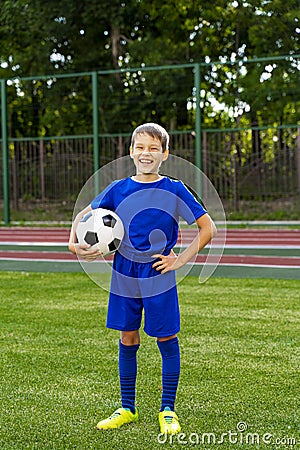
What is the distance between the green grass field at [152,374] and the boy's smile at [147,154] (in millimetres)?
1203

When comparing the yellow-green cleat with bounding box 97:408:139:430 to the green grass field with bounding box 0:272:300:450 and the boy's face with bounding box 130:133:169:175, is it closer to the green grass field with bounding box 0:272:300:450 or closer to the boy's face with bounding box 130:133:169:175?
the green grass field with bounding box 0:272:300:450

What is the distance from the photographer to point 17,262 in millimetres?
11188

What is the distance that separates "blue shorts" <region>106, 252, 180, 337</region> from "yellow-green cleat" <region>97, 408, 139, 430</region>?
409 mm

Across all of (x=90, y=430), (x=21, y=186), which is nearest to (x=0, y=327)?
(x=90, y=430)

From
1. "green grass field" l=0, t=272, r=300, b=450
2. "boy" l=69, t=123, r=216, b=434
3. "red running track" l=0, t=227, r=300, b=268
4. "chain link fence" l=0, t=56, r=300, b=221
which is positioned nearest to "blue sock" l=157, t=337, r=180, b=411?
"boy" l=69, t=123, r=216, b=434

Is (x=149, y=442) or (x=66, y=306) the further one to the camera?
(x=66, y=306)

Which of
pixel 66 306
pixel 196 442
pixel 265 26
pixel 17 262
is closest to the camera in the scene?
pixel 196 442

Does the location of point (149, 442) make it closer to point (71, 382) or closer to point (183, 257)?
point (183, 257)

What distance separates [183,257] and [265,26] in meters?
21.7

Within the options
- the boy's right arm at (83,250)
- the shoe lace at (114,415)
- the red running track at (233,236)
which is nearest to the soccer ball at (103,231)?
the boy's right arm at (83,250)

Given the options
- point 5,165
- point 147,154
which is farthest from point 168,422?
point 5,165

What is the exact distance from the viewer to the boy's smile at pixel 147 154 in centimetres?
389

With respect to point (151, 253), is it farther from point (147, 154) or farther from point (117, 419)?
point (117, 419)

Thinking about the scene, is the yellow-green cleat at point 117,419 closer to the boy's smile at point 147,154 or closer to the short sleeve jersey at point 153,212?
the short sleeve jersey at point 153,212
